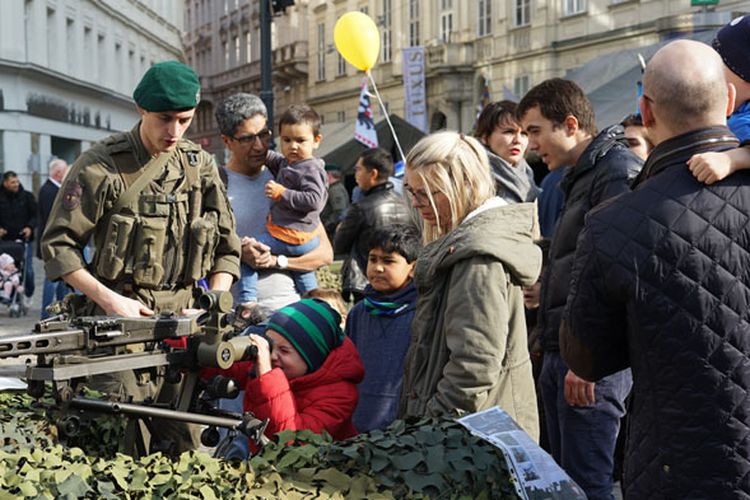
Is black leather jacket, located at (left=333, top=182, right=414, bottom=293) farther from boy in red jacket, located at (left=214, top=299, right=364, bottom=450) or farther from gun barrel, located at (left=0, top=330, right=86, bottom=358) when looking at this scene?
gun barrel, located at (left=0, top=330, right=86, bottom=358)

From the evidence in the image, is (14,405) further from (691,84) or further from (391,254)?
(691,84)

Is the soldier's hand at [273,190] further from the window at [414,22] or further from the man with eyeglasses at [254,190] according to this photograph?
the window at [414,22]

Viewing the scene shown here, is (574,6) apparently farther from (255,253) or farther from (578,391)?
(578,391)

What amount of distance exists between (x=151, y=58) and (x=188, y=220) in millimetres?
48378

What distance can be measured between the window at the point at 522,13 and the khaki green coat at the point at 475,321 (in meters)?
32.8

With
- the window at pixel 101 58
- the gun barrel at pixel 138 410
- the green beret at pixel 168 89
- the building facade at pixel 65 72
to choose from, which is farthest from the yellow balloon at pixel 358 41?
the window at pixel 101 58

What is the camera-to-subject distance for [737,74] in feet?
11.5

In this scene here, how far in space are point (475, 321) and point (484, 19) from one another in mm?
37158

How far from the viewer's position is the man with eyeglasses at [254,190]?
519cm

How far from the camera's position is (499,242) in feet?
11.8

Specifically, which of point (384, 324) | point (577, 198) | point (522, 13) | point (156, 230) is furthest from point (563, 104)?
point (522, 13)

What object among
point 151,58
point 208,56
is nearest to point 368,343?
point 151,58

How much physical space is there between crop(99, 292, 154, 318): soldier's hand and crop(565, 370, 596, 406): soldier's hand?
5.00ft

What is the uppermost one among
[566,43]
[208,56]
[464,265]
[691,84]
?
[208,56]
